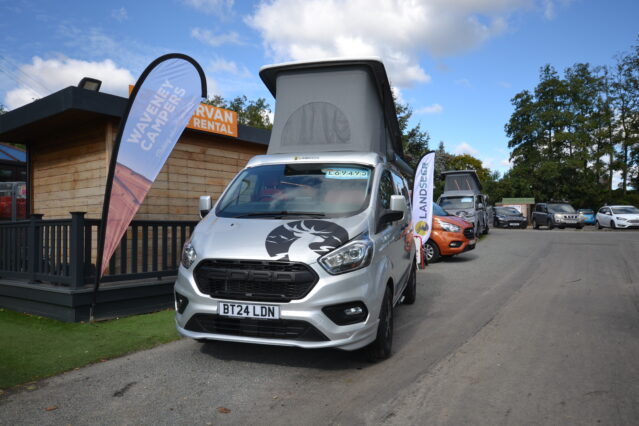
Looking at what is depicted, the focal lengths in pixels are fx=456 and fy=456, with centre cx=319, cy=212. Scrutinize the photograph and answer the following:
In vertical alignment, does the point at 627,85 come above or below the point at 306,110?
above

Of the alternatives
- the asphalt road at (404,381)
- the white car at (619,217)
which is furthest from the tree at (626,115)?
the asphalt road at (404,381)

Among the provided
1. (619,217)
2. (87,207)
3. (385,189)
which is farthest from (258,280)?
(619,217)

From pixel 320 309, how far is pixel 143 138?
3667 millimetres

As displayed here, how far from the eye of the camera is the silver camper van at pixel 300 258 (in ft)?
12.6

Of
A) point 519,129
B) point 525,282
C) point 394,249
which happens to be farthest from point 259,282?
point 519,129

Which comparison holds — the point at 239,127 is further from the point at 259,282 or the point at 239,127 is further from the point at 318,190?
the point at 259,282

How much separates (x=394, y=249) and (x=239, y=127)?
22.5ft

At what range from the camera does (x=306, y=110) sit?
6445 mm

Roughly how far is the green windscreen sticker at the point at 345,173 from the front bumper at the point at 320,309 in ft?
3.97

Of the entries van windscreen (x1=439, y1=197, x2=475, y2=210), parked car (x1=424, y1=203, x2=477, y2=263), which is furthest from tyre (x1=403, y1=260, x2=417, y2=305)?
van windscreen (x1=439, y1=197, x2=475, y2=210)

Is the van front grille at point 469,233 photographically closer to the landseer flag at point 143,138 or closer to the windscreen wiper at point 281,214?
the landseer flag at point 143,138

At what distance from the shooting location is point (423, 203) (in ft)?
36.2

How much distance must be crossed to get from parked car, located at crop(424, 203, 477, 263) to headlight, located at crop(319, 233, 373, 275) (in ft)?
27.8

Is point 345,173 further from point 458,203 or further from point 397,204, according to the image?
point 458,203
